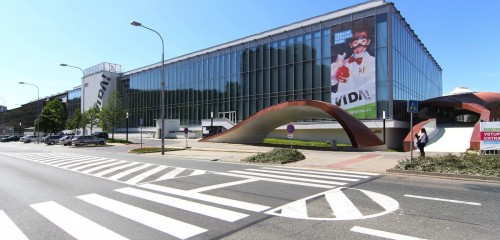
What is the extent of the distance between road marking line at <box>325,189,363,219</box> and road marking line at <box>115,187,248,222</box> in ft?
6.30

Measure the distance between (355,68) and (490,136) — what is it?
883 inches

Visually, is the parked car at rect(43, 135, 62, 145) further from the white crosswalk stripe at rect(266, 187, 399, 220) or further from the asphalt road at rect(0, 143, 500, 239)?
the white crosswalk stripe at rect(266, 187, 399, 220)

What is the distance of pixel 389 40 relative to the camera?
3984 cm

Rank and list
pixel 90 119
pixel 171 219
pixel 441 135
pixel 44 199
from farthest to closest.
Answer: pixel 90 119 → pixel 441 135 → pixel 44 199 → pixel 171 219

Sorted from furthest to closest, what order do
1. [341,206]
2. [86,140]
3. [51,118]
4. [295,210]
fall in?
[51,118] < [86,140] < [341,206] < [295,210]

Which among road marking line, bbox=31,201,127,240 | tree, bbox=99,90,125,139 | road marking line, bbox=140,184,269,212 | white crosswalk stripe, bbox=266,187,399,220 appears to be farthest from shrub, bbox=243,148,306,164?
tree, bbox=99,90,125,139

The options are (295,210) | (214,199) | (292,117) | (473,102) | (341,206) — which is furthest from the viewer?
(473,102)

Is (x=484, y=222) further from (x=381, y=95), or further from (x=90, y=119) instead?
(x=90, y=119)

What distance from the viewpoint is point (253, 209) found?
26.0 feet

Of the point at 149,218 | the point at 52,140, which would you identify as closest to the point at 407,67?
the point at 149,218

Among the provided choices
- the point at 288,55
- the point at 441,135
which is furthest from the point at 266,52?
the point at 441,135

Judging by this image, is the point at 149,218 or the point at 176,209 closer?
the point at 149,218

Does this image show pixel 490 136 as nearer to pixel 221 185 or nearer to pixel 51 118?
pixel 221 185

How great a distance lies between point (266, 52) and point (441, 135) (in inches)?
1070
